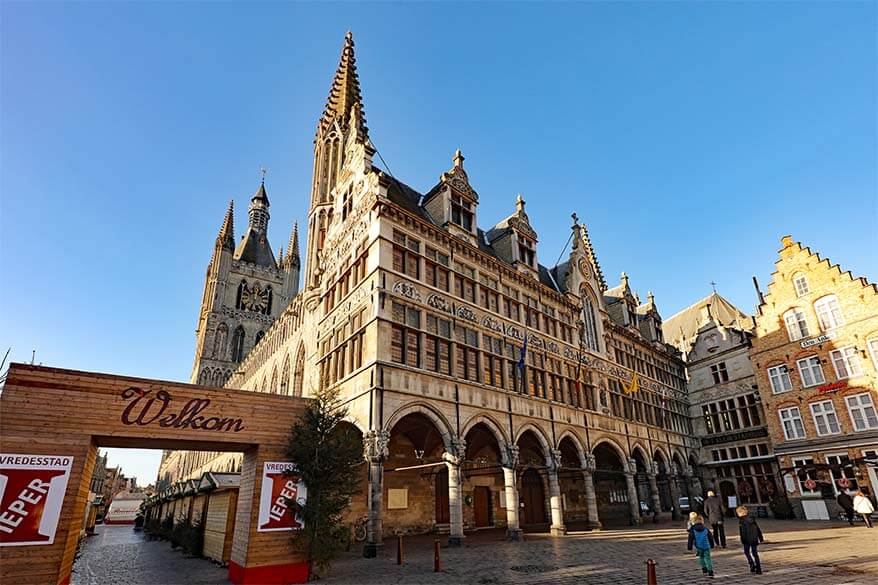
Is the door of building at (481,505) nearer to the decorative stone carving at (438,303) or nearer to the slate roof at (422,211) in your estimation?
the decorative stone carving at (438,303)

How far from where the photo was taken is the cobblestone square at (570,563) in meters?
9.51

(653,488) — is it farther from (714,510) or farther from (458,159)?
(458,159)

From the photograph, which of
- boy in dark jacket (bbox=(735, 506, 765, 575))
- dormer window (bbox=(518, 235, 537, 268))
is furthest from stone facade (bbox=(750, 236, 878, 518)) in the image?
boy in dark jacket (bbox=(735, 506, 765, 575))

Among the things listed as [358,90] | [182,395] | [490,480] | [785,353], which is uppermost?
[358,90]

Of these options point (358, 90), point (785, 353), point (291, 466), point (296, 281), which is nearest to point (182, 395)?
point (291, 466)

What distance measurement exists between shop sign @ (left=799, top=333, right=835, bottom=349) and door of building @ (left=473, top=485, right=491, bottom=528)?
21.0 metres

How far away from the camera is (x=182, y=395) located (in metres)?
10.4

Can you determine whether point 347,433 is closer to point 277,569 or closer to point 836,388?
point 277,569

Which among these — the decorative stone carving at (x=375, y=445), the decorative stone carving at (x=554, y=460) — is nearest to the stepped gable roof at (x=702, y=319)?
the decorative stone carving at (x=554, y=460)

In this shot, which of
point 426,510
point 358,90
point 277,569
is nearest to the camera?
point 277,569

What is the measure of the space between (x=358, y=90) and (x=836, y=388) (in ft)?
119

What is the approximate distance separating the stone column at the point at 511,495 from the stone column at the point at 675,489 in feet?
51.6

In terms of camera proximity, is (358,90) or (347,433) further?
(358,90)

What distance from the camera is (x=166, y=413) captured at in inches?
400
